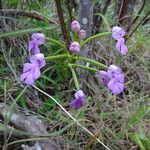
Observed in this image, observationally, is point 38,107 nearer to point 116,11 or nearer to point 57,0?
point 57,0

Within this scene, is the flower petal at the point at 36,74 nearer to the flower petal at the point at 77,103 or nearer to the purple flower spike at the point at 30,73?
the purple flower spike at the point at 30,73

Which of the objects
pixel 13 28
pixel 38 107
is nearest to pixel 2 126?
pixel 38 107

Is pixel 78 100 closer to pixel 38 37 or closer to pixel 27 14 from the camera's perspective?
pixel 38 37

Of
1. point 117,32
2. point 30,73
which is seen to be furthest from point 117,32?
point 30,73

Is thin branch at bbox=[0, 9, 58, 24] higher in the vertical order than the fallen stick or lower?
higher

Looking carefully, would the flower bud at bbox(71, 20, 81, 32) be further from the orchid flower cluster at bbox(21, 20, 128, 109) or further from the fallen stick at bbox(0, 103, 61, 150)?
the fallen stick at bbox(0, 103, 61, 150)

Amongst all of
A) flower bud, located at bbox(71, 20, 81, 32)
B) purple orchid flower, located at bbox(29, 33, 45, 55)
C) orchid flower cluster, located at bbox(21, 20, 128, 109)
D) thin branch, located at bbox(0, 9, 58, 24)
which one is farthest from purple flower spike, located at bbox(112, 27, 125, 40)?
thin branch, located at bbox(0, 9, 58, 24)
